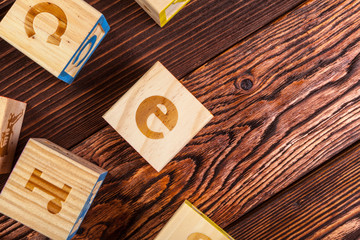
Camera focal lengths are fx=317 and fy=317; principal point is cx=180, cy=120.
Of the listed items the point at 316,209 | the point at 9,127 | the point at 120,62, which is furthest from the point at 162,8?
the point at 316,209

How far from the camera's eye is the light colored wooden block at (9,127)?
2.32 ft

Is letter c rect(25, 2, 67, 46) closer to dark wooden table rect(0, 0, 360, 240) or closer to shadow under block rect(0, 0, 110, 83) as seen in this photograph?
shadow under block rect(0, 0, 110, 83)

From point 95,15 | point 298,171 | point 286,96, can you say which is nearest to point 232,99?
point 286,96

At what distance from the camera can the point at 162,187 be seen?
807 millimetres

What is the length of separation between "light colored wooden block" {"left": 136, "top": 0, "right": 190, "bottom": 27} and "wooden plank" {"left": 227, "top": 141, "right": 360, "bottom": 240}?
530 millimetres

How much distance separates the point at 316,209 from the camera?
82 centimetres

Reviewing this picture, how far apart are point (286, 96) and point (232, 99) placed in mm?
138

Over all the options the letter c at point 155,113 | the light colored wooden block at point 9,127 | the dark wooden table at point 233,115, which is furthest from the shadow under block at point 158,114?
the light colored wooden block at point 9,127

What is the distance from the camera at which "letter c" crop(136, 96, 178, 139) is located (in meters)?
0.70

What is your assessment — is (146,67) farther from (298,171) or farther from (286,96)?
(298,171)

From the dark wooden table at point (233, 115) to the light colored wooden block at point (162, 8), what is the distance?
0.03 meters

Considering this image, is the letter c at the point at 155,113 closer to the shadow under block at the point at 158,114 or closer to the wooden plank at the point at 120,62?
the shadow under block at the point at 158,114

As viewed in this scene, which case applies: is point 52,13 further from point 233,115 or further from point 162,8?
point 233,115

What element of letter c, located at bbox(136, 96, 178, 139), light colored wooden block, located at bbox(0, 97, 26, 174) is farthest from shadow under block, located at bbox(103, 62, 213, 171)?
light colored wooden block, located at bbox(0, 97, 26, 174)
